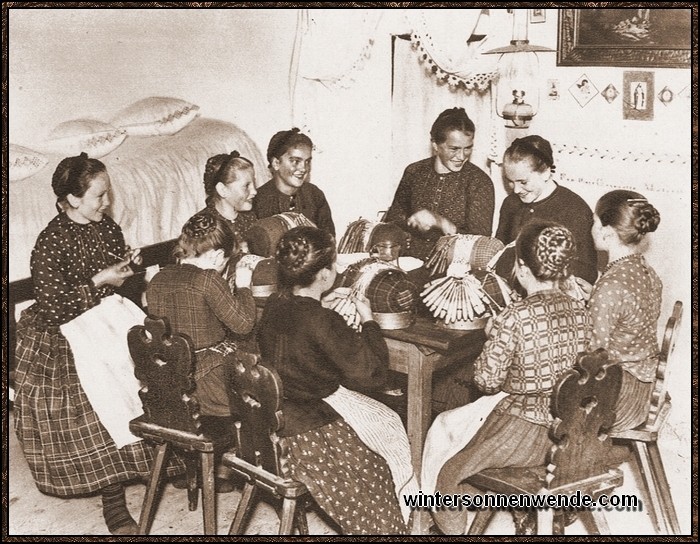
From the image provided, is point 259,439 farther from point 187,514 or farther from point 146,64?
point 146,64

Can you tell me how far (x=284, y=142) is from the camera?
154 inches

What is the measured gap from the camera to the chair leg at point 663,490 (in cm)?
317

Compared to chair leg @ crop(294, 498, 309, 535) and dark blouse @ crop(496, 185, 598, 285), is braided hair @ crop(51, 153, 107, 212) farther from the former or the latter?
dark blouse @ crop(496, 185, 598, 285)

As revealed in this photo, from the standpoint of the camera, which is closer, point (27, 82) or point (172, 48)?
point (27, 82)

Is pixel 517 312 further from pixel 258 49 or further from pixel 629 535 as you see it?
pixel 258 49

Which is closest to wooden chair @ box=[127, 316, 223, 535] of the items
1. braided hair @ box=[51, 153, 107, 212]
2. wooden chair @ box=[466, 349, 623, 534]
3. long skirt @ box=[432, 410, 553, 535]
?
braided hair @ box=[51, 153, 107, 212]

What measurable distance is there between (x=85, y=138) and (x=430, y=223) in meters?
1.65

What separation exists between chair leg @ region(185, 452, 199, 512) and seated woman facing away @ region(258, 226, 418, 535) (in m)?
0.81

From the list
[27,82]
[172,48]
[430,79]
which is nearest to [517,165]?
[430,79]

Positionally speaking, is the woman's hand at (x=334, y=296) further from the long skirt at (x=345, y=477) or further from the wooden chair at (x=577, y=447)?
the wooden chair at (x=577, y=447)

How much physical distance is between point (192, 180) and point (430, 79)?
4.33 feet

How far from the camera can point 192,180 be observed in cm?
402

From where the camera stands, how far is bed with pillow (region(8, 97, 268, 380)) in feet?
11.2

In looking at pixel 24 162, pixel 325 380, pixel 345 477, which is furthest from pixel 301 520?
pixel 24 162
